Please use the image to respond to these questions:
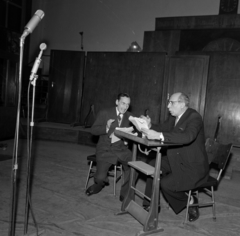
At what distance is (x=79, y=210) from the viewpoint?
3285 millimetres

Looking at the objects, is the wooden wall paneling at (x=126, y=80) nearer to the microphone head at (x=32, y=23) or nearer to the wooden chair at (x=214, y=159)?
the wooden chair at (x=214, y=159)

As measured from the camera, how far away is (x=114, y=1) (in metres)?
9.28

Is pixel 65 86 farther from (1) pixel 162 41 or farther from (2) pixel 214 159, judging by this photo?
(2) pixel 214 159

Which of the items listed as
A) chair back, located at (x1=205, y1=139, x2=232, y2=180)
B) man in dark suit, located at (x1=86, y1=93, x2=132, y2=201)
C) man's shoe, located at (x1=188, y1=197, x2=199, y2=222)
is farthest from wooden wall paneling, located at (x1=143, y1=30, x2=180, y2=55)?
man's shoe, located at (x1=188, y1=197, x2=199, y2=222)

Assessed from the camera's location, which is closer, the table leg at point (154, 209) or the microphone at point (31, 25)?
the microphone at point (31, 25)

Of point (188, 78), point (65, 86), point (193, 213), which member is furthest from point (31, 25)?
point (65, 86)

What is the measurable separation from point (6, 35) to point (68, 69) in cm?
201

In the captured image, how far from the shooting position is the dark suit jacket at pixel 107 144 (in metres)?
3.75

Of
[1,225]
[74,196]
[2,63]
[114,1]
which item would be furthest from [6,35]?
[1,225]

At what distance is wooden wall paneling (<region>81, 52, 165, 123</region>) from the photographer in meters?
7.36

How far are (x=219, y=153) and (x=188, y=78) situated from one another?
3965 millimetres

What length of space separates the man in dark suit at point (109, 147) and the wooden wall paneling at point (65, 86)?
14.5 ft

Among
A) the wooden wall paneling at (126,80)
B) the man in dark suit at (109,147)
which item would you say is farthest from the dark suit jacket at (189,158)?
the wooden wall paneling at (126,80)

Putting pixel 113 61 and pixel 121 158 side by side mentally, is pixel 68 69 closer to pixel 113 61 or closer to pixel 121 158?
pixel 113 61
